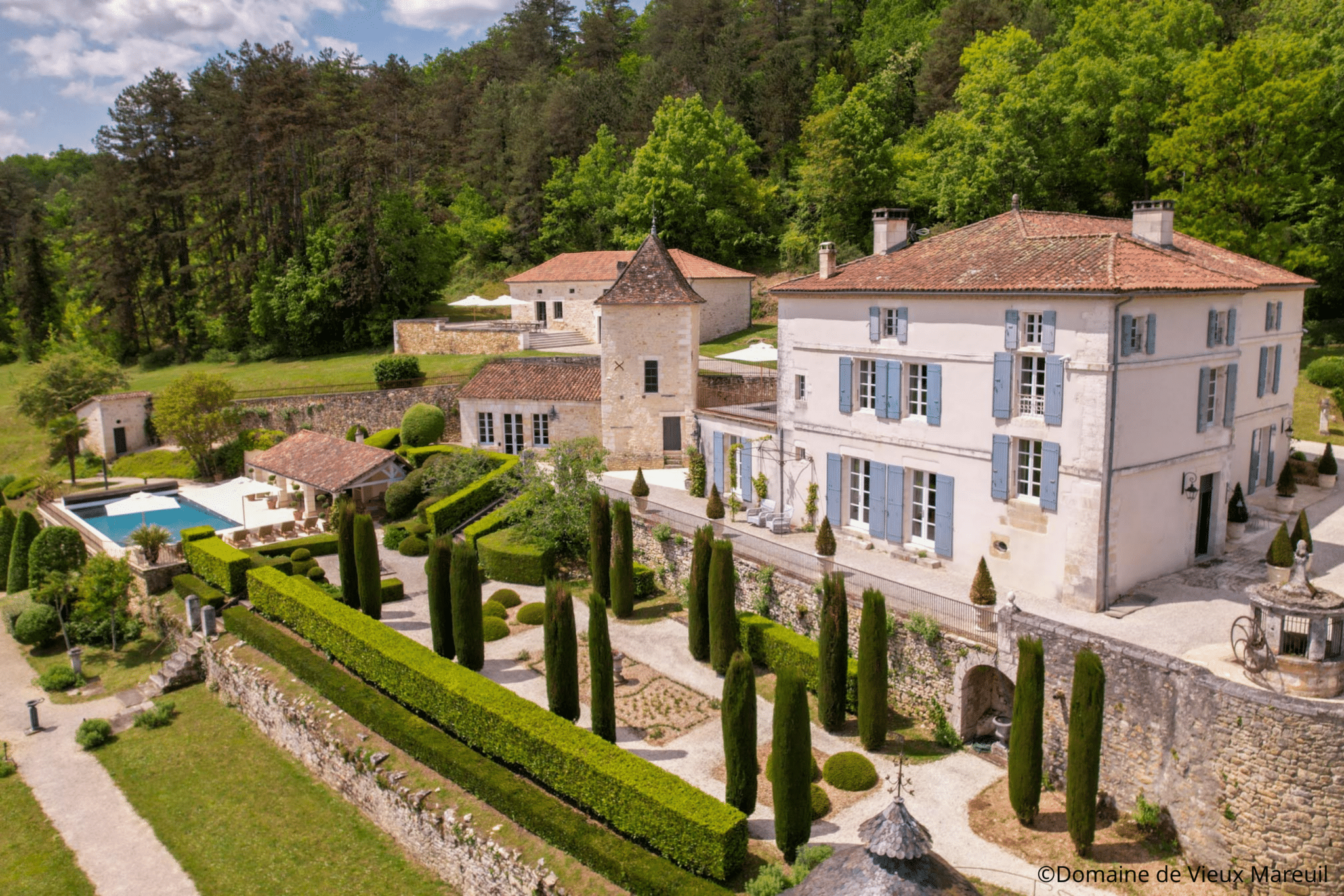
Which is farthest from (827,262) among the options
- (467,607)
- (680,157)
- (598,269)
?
(680,157)

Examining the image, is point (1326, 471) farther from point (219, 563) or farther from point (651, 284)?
point (219, 563)

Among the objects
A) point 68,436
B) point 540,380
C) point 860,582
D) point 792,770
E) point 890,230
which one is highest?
point 890,230

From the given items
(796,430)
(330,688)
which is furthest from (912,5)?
(330,688)

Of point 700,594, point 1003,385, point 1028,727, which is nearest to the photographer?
point 1028,727

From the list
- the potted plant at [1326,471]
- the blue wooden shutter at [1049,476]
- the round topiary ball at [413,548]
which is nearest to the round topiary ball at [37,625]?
the round topiary ball at [413,548]

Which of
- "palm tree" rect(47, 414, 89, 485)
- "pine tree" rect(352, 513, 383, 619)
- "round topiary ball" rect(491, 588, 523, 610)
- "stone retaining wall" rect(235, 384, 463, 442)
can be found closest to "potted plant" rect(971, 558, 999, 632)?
"round topiary ball" rect(491, 588, 523, 610)

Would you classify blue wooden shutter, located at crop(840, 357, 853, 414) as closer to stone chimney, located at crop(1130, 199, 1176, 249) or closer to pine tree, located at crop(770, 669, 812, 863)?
stone chimney, located at crop(1130, 199, 1176, 249)
